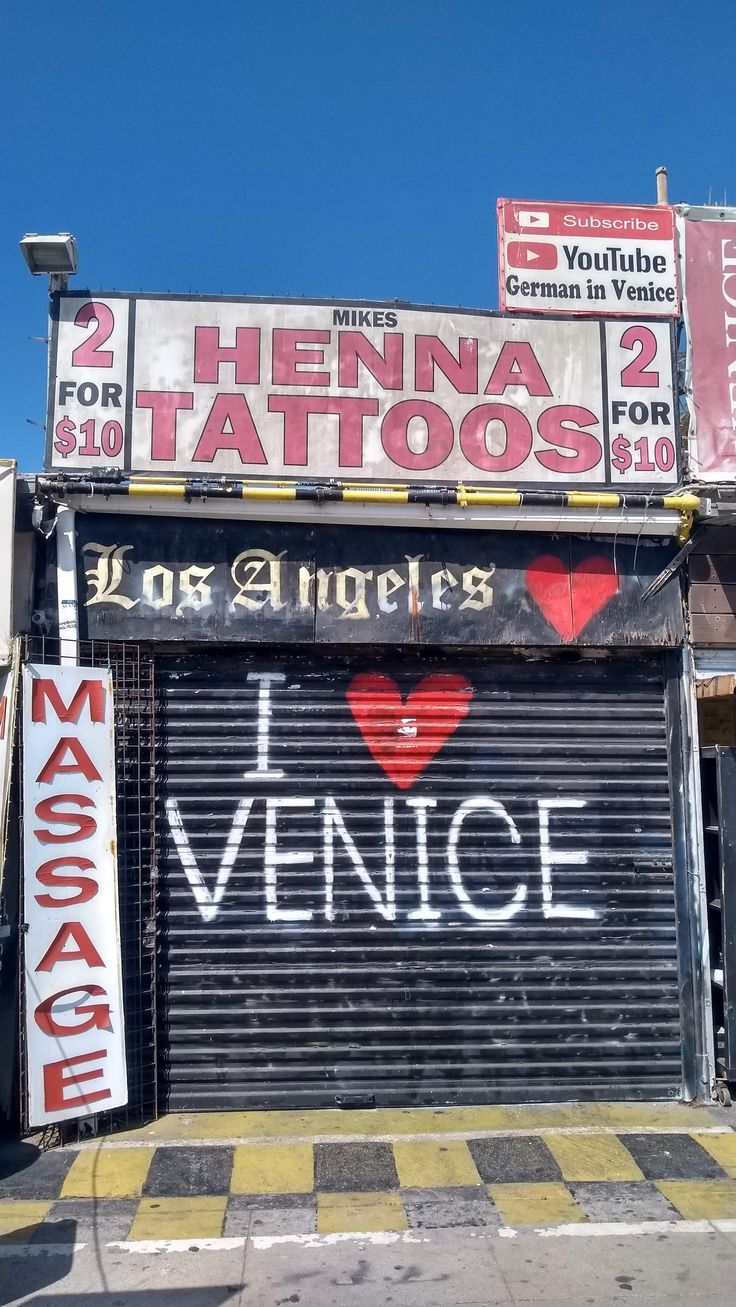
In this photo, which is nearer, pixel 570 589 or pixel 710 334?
pixel 570 589

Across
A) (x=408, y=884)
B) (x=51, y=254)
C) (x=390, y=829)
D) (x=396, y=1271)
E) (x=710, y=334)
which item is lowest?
(x=396, y=1271)

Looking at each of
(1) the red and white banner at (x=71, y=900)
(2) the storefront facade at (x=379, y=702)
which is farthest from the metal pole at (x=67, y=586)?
(1) the red and white banner at (x=71, y=900)

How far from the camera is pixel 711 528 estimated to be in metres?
7.15

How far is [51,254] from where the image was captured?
22.4 ft

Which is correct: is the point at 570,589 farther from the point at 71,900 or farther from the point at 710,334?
the point at 71,900

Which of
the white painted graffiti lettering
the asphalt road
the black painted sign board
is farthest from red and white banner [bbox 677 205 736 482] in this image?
the asphalt road

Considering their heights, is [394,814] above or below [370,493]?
below

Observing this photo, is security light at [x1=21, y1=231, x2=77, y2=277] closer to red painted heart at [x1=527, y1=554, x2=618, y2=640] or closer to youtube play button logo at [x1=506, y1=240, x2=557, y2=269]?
youtube play button logo at [x1=506, y1=240, x2=557, y2=269]

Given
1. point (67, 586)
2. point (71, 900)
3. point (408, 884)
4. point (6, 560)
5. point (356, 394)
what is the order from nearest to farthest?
point (71, 900) < point (6, 560) < point (67, 586) < point (408, 884) < point (356, 394)

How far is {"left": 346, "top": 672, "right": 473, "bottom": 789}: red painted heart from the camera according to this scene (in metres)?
6.93

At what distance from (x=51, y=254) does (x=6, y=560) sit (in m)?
2.29

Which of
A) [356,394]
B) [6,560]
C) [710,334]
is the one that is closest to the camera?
[6,560]

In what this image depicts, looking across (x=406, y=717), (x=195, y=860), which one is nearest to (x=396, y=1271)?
(x=195, y=860)

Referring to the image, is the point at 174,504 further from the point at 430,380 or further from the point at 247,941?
the point at 247,941
